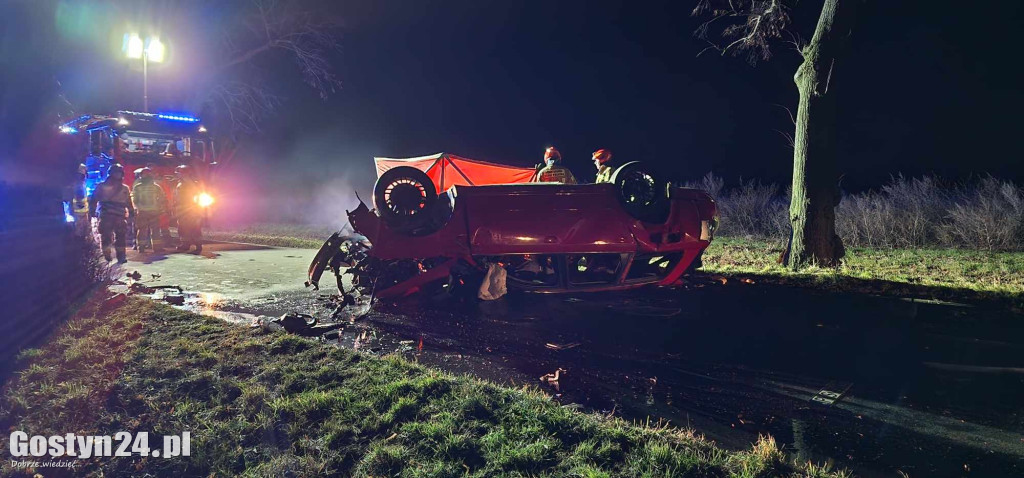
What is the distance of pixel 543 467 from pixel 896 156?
26401 mm

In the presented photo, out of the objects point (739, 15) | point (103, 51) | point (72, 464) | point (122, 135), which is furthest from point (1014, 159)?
point (103, 51)

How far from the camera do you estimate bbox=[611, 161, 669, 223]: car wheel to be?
5418 mm

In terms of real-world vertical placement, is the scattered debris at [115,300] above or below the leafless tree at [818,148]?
below

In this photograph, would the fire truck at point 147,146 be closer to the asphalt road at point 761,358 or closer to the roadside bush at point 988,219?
the asphalt road at point 761,358

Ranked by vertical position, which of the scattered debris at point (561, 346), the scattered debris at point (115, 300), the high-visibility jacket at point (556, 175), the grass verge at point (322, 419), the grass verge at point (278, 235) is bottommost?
the grass verge at point (322, 419)

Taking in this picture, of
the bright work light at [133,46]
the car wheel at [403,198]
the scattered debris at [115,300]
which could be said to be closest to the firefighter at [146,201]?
the scattered debris at [115,300]

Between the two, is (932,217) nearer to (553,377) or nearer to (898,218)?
(898,218)

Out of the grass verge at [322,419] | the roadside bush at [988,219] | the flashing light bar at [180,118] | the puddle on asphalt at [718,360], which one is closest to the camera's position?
the grass verge at [322,419]

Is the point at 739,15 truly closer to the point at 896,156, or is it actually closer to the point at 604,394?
the point at 604,394

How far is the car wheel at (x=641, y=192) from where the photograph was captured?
5.42 metres

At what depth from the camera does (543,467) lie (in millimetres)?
2500

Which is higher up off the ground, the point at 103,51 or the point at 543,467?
the point at 103,51

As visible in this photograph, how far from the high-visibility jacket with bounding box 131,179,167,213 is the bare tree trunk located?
43.4 feet

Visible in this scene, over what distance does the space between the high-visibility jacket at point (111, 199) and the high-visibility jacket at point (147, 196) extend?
1.19 m
